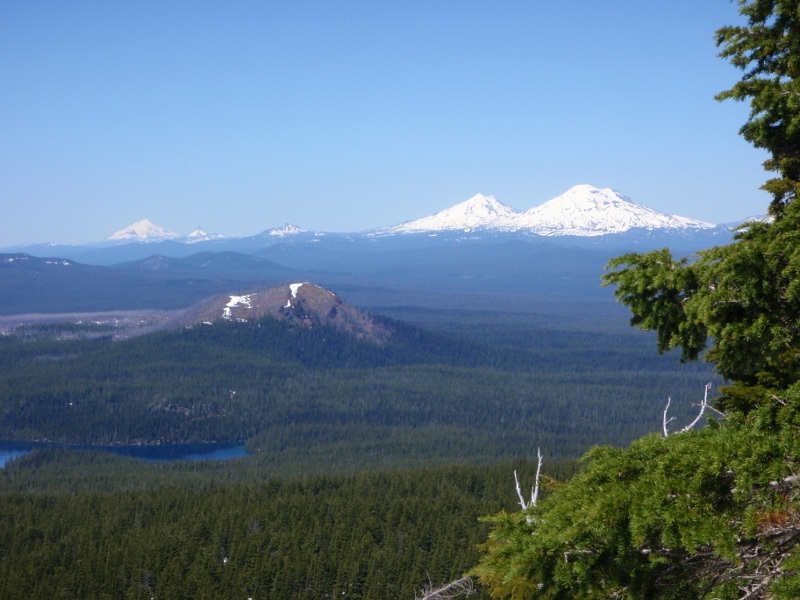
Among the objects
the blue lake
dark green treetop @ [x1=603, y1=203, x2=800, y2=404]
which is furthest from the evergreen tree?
the blue lake

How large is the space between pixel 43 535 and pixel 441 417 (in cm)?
11209

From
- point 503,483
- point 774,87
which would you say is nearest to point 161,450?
Result: point 503,483

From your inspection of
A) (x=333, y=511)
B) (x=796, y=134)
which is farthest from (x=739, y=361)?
(x=333, y=511)

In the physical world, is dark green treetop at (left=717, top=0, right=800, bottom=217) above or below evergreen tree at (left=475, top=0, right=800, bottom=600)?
above

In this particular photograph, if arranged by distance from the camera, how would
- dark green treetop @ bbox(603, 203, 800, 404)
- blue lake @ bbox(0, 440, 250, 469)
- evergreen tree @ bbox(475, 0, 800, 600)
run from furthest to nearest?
blue lake @ bbox(0, 440, 250, 469) < dark green treetop @ bbox(603, 203, 800, 404) < evergreen tree @ bbox(475, 0, 800, 600)

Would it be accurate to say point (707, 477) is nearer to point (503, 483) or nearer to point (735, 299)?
point (735, 299)

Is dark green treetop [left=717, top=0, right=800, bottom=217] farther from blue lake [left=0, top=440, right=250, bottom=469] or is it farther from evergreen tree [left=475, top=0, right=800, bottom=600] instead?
blue lake [left=0, top=440, right=250, bottom=469]

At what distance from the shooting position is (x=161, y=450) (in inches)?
6905

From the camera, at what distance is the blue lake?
16788cm

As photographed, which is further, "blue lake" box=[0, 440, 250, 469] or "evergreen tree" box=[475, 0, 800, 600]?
"blue lake" box=[0, 440, 250, 469]

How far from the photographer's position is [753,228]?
9867mm

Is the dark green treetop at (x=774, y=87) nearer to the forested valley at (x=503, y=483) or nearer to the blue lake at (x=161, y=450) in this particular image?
the forested valley at (x=503, y=483)

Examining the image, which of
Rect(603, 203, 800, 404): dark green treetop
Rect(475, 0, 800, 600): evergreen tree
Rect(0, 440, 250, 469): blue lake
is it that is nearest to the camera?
Rect(475, 0, 800, 600): evergreen tree

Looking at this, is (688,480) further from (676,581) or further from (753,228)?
(753,228)
